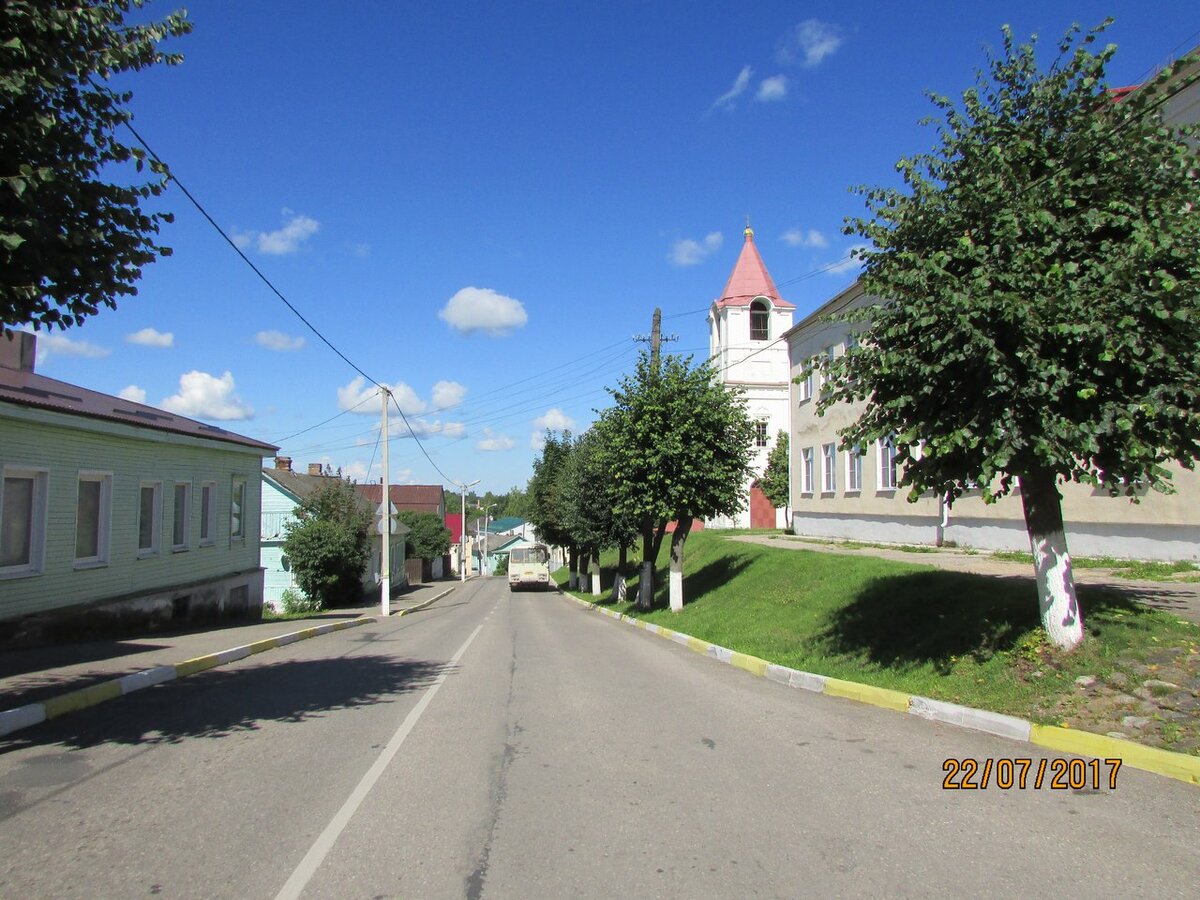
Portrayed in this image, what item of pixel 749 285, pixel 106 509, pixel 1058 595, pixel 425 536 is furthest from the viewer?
pixel 425 536

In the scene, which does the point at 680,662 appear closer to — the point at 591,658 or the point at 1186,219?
the point at 591,658

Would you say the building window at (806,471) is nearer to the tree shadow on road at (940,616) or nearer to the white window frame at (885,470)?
the white window frame at (885,470)

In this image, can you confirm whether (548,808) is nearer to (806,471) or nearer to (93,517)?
(93,517)

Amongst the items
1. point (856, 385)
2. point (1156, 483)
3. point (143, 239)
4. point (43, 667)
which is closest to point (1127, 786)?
point (1156, 483)

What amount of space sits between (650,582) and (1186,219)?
752 inches

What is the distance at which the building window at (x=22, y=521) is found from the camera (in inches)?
529

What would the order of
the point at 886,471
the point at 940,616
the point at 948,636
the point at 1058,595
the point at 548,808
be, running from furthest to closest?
the point at 886,471 → the point at 940,616 → the point at 948,636 → the point at 1058,595 → the point at 548,808

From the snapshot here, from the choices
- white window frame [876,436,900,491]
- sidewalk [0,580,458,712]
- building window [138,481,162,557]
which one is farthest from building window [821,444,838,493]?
building window [138,481,162,557]

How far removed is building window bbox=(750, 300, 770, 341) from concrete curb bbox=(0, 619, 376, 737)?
37402mm

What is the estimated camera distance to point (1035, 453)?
7387 mm

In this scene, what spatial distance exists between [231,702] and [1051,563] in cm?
867
